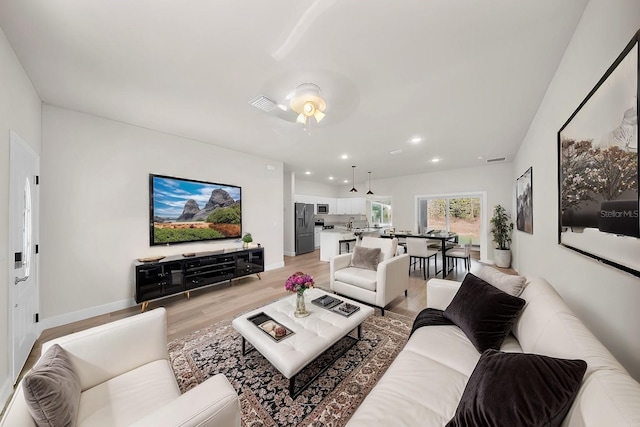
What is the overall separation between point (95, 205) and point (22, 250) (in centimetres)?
103

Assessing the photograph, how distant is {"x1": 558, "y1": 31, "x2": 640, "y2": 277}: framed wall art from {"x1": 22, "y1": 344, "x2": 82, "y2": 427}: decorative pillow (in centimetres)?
236

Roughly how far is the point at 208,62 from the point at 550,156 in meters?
3.37

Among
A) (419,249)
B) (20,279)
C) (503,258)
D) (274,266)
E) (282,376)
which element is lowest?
(282,376)

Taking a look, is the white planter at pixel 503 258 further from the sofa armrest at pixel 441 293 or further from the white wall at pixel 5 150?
the white wall at pixel 5 150

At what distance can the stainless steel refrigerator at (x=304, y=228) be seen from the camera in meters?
7.17

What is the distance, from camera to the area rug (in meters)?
1.49

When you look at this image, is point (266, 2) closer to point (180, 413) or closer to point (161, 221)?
point (180, 413)

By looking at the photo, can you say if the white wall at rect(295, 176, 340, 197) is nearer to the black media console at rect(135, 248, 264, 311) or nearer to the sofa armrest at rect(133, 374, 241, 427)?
the black media console at rect(135, 248, 264, 311)

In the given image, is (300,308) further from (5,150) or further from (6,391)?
(5,150)

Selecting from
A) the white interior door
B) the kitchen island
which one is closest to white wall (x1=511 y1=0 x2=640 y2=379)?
the white interior door

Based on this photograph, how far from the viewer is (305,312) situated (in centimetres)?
207

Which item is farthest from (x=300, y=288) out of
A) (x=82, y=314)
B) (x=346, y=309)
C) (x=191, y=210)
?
(x=82, y=314)

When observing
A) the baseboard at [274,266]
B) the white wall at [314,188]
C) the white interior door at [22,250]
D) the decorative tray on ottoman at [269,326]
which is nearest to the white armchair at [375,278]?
the decorative tray on ottoman at [269,326]

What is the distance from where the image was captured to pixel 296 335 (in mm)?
1770
